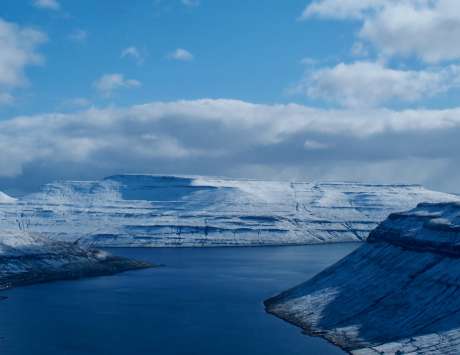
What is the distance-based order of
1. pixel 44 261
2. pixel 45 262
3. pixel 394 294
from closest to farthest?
pixel 394 294 → pixel 45 262 → pixel 44 261

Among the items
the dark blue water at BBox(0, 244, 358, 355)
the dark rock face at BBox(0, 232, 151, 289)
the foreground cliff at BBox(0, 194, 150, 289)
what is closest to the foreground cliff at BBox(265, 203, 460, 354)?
the dark blue water at BBox(0, 244, 358, 355)

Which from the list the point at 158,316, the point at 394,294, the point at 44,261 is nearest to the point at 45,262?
the point at 44,261

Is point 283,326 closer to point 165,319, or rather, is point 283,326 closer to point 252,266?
point 165,319

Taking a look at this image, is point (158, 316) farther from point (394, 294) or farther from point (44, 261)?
point (44, 261)

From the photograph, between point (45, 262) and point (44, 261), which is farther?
point (44, 261)

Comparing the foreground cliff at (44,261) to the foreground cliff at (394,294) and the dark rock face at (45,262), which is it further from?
the foreground cliff at (394,294)

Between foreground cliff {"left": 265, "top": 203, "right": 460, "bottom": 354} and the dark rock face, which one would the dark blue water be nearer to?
foreground cliff {"left": 265, "top": 203, "right": 460, "bottom": 354}

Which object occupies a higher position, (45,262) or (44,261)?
(44,261)
